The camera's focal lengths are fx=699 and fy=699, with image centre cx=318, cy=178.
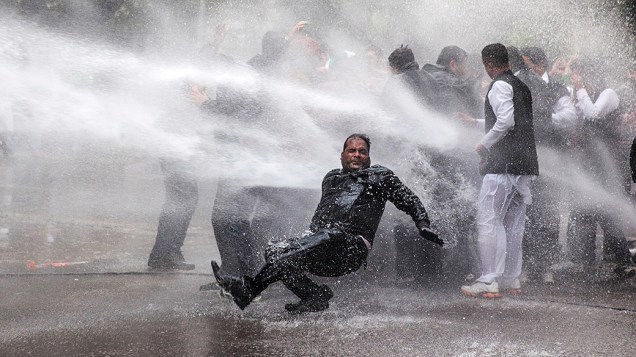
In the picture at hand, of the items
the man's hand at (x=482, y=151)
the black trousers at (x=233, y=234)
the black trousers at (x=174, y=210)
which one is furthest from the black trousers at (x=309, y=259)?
the black trousers at (x=174, y=210)

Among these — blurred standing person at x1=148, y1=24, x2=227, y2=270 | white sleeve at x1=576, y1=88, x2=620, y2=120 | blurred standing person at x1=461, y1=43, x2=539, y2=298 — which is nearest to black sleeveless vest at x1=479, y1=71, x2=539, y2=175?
blurred standing person at x1=461, y1=43, x2=539, y2=298

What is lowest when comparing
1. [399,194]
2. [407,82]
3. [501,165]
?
[399,194]

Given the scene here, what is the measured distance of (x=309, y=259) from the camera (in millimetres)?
4582

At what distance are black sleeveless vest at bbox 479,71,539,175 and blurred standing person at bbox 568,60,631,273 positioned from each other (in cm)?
138

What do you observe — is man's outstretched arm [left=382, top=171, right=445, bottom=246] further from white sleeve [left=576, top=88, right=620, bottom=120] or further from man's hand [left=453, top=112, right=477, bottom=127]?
white sleeve [left=576, top=88, right=620, bottom=120]

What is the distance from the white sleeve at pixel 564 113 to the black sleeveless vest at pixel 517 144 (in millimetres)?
1067

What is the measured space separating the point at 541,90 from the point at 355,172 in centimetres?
240

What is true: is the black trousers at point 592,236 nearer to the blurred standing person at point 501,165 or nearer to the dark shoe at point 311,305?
the blurred standing person at point 501,165

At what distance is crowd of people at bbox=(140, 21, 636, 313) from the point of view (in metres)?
4.81

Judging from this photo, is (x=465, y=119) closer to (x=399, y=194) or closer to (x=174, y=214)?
(x=399, y=194)

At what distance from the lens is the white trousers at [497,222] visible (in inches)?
219

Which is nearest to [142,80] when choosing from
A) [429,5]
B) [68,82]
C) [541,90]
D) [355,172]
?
[68,82]

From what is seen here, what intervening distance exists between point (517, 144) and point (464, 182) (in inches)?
32.4

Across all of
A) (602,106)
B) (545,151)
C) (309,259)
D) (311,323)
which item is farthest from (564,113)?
(311,323)
